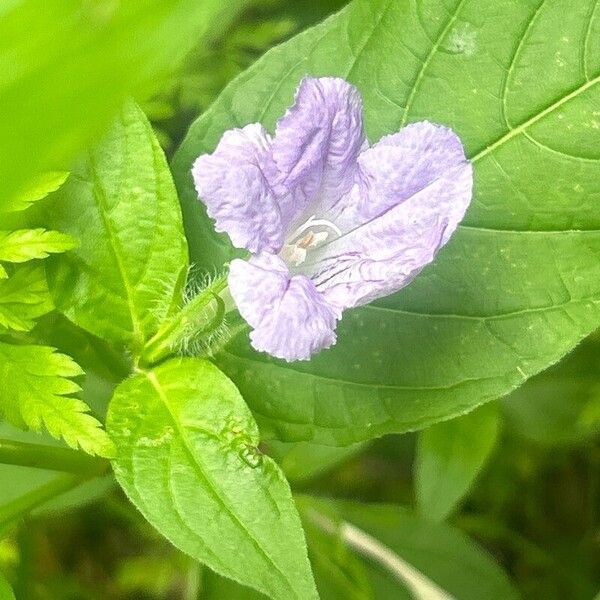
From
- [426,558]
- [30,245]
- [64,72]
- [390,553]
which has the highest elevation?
[64,72]

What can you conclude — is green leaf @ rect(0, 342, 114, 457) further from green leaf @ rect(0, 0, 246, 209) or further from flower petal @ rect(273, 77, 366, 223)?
green leaf @ rect(0, 0, 246, 209)

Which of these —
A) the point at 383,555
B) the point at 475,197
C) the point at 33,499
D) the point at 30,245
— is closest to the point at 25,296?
the point at 30,245

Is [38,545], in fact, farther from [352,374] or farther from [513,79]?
[513,79]

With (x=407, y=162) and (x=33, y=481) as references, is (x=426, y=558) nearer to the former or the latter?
(x=33, y=481)

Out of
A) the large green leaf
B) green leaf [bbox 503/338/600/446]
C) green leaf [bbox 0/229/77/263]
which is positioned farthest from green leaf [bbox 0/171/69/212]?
green leaf [bbox 503/338/600/446]

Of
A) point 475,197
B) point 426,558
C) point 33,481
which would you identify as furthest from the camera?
point 426,558

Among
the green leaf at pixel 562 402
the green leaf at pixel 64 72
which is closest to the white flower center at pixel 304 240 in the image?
the green leaf at pixel 64 72

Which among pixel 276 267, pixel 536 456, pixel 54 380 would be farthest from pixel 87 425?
pixel 536 456

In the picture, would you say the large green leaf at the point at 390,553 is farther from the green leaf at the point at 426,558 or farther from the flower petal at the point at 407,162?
the flower petal at the point at 407,162
